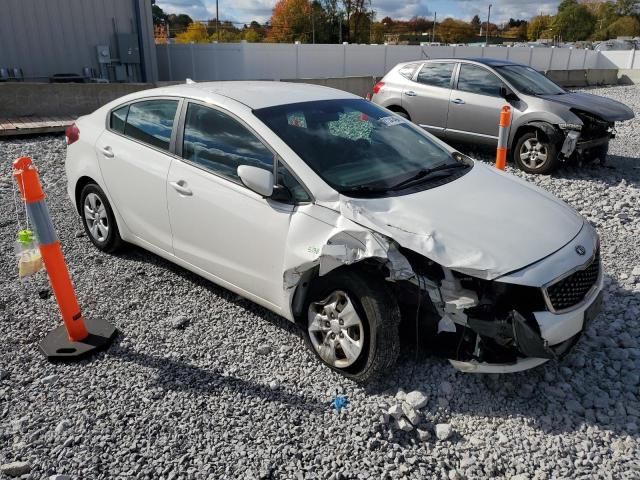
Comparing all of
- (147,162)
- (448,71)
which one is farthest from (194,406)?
(448,71)

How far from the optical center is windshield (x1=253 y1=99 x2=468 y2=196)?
10.6 feet

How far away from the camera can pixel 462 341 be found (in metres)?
2.88

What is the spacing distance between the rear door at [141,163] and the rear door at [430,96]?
5798 mm

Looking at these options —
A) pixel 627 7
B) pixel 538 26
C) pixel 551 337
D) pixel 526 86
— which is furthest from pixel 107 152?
pixel 627 7

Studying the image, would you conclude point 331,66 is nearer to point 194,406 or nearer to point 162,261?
point 162,261

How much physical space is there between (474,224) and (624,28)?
310 ft

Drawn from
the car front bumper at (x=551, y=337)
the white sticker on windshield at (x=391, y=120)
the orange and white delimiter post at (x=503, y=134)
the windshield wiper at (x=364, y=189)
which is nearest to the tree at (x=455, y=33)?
the orange and white delimiter post at (x=503, y=134)

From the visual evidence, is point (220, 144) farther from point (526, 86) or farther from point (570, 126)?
point (526, 86)

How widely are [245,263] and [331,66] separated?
67.7 ft

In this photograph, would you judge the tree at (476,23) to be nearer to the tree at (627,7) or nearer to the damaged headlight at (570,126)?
the tree at (627,7)

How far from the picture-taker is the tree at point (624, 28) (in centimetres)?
7869

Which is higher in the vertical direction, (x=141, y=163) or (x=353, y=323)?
(x=141, y=163)

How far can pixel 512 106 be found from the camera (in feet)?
26.0

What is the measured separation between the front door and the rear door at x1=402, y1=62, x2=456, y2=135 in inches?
234
